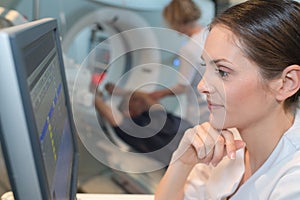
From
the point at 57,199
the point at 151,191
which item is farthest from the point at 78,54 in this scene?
the point at 57,199

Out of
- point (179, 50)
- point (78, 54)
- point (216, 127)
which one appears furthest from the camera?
point (78, 54)

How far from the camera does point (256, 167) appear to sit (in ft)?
3.06

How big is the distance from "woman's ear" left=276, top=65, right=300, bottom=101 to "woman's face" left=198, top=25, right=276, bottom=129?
0.07 feet

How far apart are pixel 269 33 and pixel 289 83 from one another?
0.12 m

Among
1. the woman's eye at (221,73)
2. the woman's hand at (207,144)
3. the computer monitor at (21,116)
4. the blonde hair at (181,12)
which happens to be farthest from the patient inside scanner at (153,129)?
the blonde hair at (181,12)

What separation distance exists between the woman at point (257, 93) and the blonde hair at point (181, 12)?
1.29 metres

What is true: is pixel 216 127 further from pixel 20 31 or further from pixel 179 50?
pixel 20 31

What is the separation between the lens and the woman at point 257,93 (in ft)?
2.61

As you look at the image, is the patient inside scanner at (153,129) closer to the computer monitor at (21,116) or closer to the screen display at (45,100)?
the screen display at (45,100)

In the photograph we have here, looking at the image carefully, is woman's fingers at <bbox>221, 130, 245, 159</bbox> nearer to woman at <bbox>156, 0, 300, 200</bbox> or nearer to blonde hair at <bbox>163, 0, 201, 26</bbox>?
woman at <bbox>156, 0, 300, 200</bbox>

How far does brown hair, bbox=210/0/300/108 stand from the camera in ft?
2.60

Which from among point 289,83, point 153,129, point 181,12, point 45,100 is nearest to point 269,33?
point 289,83

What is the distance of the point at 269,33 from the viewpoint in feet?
2.59

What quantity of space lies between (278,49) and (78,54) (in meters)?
1.68
